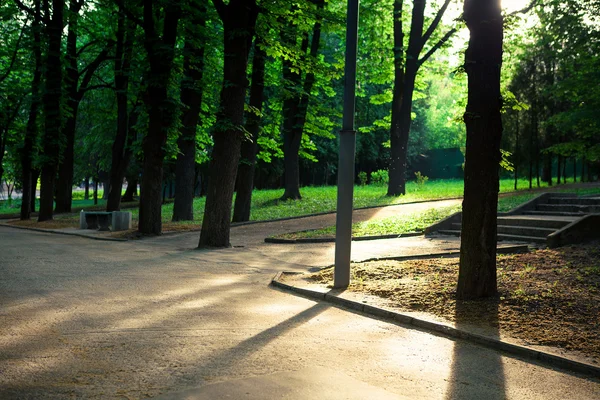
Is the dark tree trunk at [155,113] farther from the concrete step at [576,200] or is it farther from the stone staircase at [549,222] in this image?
the concrete step at [576,200]

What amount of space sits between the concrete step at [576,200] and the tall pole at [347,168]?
11.1m

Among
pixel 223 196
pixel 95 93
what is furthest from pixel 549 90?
pixel 95 93

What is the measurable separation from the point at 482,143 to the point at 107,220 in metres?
18.1

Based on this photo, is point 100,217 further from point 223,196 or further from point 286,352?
point 286,352

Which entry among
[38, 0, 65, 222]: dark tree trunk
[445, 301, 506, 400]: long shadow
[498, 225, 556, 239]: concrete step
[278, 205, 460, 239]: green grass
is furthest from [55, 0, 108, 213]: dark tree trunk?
[445, 301, 506, 400]: long shadow

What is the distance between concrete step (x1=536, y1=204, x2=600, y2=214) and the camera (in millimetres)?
17500

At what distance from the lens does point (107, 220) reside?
77.8ft

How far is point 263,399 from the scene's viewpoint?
4.74 m

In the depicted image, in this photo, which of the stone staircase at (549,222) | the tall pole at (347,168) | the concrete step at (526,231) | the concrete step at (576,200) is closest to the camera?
the tall pole at (347,168)

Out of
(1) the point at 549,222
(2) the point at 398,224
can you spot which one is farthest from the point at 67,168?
(1) the point at 549,222

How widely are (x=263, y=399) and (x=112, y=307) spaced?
4098 mm

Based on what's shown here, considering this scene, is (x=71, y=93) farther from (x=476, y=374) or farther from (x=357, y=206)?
(x=476, y=374)

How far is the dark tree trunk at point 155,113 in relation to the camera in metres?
19.0

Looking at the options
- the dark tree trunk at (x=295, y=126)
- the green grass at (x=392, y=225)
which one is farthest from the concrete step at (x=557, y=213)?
the dark tree trunk at (x=295, y=126)
